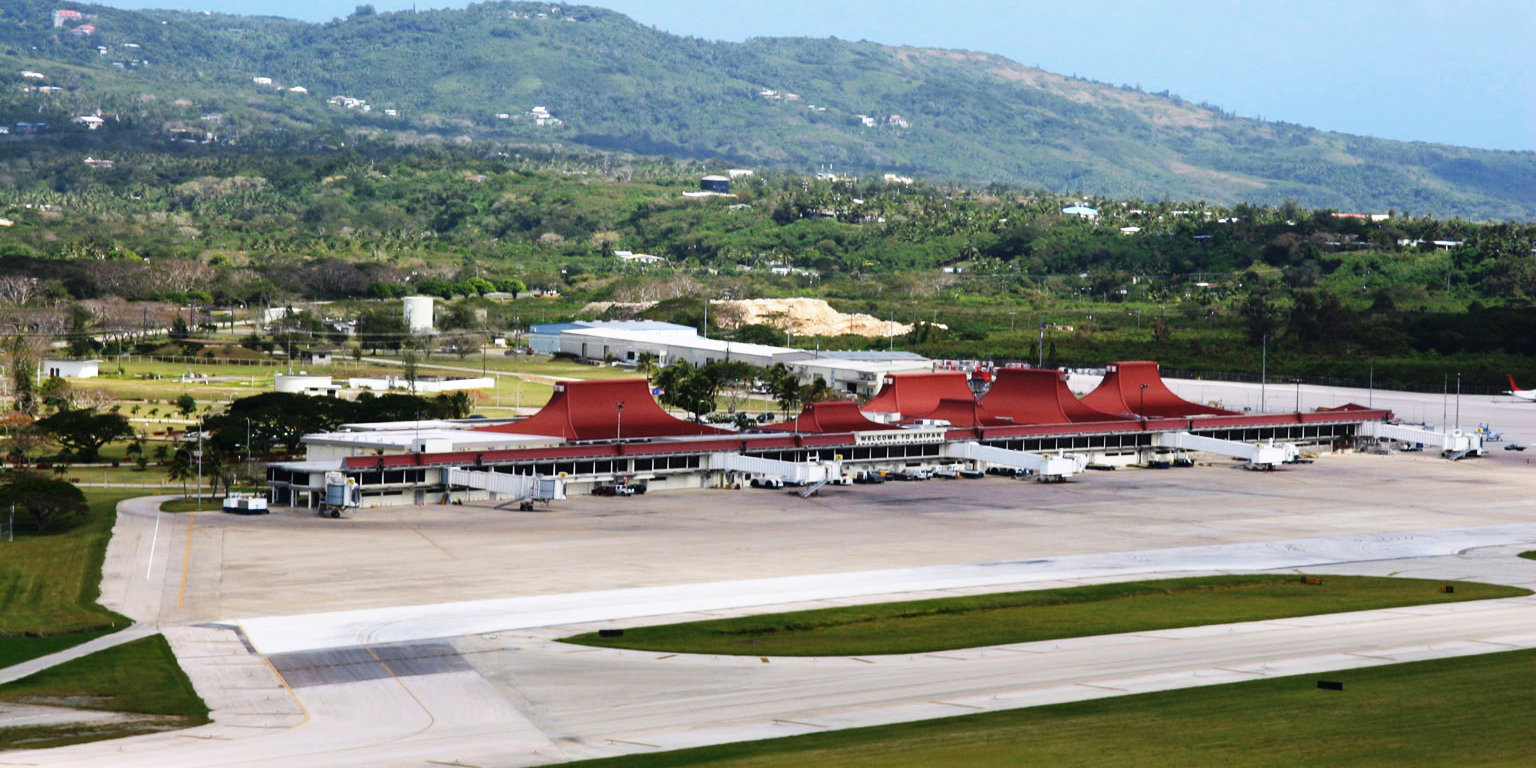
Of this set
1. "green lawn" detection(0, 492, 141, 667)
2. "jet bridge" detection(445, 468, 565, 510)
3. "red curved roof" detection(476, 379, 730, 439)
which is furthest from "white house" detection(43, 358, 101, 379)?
"jet bridge" detection(445, 468, 565, 510)

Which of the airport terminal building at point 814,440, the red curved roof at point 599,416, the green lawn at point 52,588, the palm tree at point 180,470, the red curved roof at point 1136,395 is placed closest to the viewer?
the green lawn at point 52,588

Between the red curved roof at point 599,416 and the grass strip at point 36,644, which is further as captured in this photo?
the red curved roof at point 599,416

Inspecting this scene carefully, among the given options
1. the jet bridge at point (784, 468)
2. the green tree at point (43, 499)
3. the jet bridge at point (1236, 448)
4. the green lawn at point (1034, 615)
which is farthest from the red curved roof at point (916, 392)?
the green tree at point (43, 499)

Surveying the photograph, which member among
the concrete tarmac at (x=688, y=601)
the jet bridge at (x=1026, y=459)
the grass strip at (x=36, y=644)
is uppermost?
the jet bridge at (x=1026, y=459)

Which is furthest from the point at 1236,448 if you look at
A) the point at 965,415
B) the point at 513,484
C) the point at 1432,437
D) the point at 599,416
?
the point at 513,484

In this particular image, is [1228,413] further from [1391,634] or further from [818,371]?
[1391,634]

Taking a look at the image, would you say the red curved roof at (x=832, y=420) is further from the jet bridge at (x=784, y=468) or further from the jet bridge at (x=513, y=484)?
the jet bridge at (x=513, y=484)

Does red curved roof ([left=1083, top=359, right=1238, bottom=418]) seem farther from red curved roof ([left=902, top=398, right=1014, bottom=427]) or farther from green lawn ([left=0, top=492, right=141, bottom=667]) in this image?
green lawn ([left=0, top=492, right=141, bottom=667])
